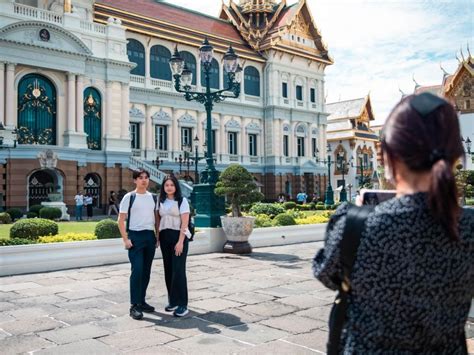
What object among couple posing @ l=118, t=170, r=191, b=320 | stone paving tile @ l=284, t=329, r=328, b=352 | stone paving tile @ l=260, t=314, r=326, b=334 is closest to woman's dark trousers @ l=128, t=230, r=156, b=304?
couple posing @ l=118, t=170, r=191, b=320

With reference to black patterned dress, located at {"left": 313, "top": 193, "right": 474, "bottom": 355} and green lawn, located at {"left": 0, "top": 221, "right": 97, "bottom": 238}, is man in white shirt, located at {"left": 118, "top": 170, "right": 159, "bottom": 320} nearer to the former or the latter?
black patterned dress, located at {"left": 313, "top": 193, "right": 474, "bottom": 355}

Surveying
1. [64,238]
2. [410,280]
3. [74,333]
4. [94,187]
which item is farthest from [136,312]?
[94,187]

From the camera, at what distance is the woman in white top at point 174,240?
18.6ft

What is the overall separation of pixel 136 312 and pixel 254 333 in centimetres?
140

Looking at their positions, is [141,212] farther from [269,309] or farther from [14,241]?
[14,241]

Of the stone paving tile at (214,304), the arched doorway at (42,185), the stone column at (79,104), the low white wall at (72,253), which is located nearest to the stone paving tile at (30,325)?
the stone paving tile at (214,304)

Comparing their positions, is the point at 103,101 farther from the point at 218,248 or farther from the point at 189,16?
the point at 218,248

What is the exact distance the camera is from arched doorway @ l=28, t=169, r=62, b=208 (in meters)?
25.4

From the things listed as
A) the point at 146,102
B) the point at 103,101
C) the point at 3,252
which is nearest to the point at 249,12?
the point at 146,102

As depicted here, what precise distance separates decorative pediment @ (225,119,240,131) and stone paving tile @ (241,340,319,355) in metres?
33.3

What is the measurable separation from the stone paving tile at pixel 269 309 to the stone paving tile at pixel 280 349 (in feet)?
3.59

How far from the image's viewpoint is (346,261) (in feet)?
5.72

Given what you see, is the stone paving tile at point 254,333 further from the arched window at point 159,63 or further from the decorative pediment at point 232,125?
the decorative pediment at point 232,125

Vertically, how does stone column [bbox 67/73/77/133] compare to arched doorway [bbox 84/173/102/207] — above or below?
above
